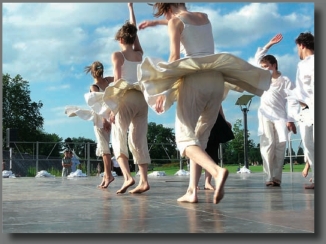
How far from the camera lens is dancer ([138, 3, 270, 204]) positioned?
3.65m

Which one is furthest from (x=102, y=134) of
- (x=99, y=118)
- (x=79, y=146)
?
(x=79, y=146)

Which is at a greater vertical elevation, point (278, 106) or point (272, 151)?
point (278, 106)

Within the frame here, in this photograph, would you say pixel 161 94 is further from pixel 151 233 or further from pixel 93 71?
pixel 93 71

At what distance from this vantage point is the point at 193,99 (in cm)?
386

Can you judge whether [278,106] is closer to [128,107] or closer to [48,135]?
[128,107]

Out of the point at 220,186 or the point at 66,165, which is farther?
the point at 66,165

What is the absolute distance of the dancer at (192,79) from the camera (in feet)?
12.0

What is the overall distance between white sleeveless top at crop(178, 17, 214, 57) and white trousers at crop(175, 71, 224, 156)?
0.26 meters

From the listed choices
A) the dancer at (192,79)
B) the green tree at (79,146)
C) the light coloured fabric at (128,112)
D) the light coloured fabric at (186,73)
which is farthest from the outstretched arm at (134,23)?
the green tree at (79,146)

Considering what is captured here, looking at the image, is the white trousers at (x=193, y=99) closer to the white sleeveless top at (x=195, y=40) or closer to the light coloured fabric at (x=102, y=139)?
the white sleeveless top at (x=195, y=40)

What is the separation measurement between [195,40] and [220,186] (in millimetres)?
1217

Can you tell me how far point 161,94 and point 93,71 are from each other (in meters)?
2.97

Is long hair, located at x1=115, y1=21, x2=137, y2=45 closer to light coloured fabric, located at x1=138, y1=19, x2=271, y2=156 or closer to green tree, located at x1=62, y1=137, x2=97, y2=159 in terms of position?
light coloured fabric, located at x1=138, y1=19, x2=271, y2=156

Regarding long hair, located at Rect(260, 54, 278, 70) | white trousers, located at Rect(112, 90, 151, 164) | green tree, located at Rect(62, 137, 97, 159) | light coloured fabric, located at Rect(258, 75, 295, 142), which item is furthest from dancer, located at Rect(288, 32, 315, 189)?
green tree, located at Rect(62, 137, 97, 159)
